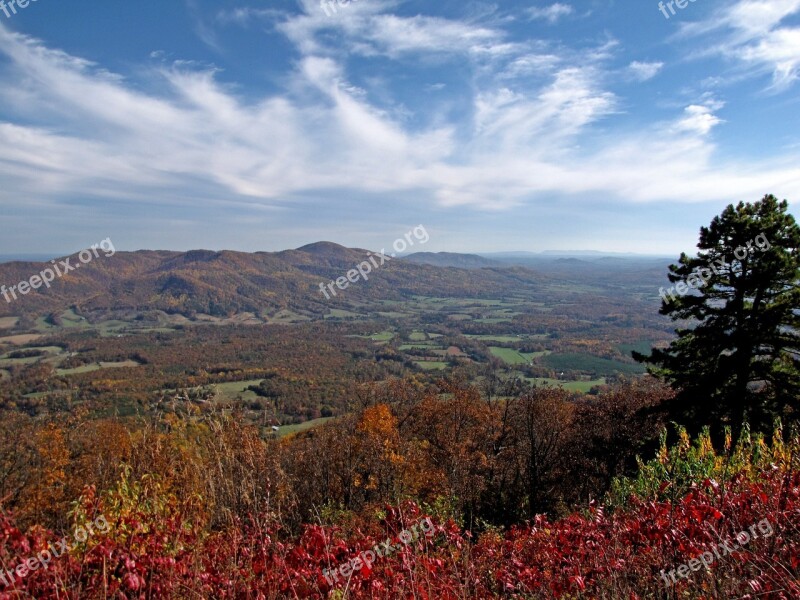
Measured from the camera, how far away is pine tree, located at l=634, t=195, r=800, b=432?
13.6 metres

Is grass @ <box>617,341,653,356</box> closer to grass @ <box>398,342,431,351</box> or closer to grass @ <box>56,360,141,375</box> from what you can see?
grass @ <box>398,342,431,351</box>

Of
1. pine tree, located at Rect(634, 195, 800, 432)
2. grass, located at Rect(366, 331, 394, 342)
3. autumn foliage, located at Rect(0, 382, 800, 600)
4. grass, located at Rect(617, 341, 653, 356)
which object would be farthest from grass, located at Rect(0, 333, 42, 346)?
grass, located at Rect(617, 341, 653, 356)

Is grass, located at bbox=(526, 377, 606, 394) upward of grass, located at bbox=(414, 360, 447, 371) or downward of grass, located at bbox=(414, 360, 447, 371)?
upward

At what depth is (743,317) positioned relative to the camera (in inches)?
560

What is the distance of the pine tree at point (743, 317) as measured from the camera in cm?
1358

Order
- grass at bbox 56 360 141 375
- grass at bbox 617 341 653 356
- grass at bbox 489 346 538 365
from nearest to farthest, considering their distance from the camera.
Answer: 1. grass at bbox 56 360 141 375
2. grass at bbox 489 346 538 365
3. grass at bbox 617 341 653 356

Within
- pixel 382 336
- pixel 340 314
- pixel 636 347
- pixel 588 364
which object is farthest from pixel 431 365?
pixel 340 314

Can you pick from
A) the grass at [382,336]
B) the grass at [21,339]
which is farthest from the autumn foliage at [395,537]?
the grass at [21,339]

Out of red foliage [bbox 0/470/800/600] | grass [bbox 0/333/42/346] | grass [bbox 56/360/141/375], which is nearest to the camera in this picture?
red foliage [bbox 0/470/800/600]

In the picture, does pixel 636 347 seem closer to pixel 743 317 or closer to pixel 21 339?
pixel 743 317

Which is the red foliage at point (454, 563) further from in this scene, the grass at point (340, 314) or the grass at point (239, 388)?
the grass at point (340, 314)

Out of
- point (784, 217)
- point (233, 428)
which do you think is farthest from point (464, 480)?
point (784, 217)

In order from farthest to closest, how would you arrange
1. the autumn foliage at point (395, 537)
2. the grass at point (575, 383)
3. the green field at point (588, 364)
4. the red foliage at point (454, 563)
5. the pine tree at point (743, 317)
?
the green field at point (588, 364)
the grass at point (575, 383)
the pine tree at point (743, 317)
the autumn foliage at point (395, 537)
the red foliage at point (454, 563)

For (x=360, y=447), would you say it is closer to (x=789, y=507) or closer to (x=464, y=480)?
(x=464, y=480)
